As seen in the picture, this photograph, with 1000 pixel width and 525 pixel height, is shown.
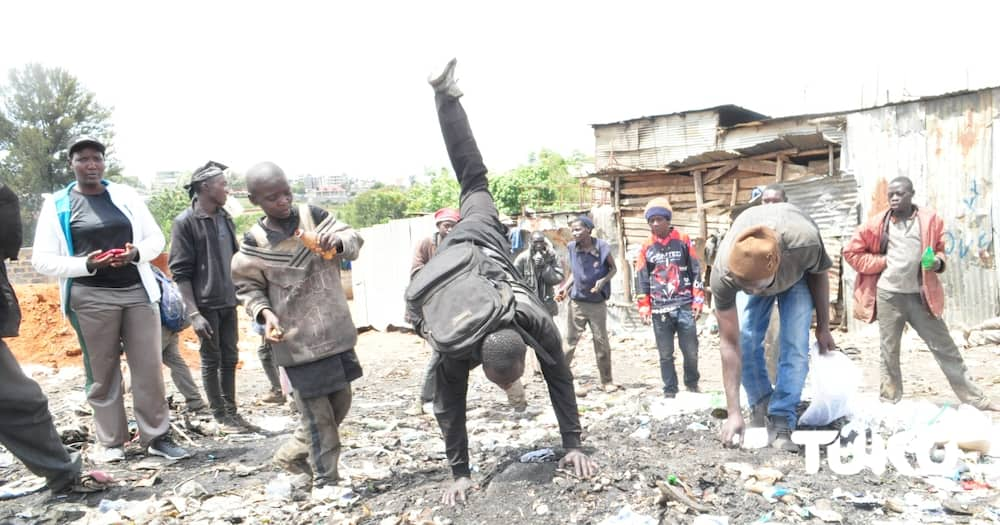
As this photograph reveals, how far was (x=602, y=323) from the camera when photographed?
744cm

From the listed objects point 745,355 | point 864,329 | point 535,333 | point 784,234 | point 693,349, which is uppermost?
point 784,234

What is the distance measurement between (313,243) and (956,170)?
8.71 m

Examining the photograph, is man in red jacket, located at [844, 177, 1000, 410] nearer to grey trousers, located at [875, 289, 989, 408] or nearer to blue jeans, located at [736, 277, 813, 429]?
grey trousers, located at [875, 289, 989, 408]

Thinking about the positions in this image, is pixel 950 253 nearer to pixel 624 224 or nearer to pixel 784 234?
pixel 624 224

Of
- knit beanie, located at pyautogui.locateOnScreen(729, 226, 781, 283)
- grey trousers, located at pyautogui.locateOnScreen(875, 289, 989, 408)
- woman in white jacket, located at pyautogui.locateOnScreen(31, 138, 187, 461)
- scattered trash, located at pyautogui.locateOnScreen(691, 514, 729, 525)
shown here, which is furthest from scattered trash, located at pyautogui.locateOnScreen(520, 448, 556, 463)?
grey trousers, located at pyautogui.locateOnScreen(875, 289, 989, 408)

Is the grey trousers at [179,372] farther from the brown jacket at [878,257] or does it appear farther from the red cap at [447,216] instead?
the brown jacket at [878,257]

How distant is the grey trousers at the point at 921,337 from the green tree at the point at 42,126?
32.8m

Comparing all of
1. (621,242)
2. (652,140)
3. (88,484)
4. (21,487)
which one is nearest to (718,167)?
(652,140)

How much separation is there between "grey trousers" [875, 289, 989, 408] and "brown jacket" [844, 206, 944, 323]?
100 millimetres

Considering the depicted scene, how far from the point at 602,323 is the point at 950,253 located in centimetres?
509

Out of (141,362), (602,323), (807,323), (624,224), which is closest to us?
(807,323)

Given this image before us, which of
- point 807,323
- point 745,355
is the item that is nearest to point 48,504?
point 745,355

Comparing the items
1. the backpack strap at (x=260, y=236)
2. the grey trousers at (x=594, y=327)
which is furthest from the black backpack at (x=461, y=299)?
the grey trousers at (x=594, y=327)

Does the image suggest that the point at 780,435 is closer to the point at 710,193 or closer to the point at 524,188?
the point at 710,193
